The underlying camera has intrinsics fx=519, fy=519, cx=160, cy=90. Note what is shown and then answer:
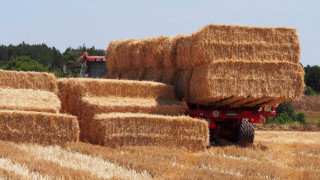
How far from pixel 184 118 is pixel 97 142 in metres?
2.05

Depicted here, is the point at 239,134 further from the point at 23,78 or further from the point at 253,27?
the point at 23,78

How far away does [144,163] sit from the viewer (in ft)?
28.4

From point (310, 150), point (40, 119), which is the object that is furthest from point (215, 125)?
point (40, 119)

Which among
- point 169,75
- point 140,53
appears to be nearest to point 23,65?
point 140,53

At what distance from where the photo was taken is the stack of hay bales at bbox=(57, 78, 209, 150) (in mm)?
11445

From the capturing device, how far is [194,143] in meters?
11.8

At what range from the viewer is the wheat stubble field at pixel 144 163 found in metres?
7.68

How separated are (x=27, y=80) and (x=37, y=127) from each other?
231cm

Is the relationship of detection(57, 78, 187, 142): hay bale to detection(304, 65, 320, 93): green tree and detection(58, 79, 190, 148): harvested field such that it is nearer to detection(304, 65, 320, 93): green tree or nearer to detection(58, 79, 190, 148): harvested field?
detection(58, 79, 190, 148): harvested field

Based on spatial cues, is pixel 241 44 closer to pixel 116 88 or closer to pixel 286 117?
pixel 116 88

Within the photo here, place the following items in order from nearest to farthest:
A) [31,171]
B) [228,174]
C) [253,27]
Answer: [31,171], [228,174], [253,27]

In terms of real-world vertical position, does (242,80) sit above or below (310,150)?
above

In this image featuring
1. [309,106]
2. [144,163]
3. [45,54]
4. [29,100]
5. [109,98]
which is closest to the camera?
[144,163]

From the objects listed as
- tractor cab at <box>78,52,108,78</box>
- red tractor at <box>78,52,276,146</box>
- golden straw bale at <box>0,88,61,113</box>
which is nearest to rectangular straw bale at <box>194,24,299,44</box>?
red tractor at <box>78,52,276,146</box>
